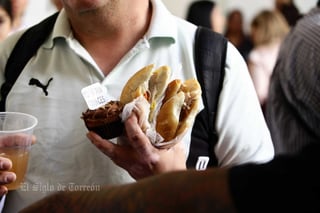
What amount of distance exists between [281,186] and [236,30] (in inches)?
206

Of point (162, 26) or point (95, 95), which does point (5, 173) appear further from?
point (162, 26)

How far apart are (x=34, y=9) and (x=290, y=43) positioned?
2854 millimetres

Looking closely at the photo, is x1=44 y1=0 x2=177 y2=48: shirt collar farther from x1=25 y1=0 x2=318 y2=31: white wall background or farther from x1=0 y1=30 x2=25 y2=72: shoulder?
x1=25 y1=0 x2=318 y2=31: white wall background

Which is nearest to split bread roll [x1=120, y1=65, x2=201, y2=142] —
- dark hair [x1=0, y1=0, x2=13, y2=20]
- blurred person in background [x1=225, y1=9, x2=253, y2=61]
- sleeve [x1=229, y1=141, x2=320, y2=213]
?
sleeve [x1=229, y1=141, x2=320, y2=213]

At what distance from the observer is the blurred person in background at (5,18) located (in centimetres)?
282

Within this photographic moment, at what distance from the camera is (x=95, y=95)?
129 cm

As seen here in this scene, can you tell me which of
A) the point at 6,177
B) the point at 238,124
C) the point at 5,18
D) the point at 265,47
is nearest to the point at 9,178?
the point at 6,177

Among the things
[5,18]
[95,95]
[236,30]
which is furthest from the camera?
[236,30]

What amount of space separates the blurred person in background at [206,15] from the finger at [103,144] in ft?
9.56

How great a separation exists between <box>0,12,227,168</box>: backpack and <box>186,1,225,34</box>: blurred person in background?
2648 mm

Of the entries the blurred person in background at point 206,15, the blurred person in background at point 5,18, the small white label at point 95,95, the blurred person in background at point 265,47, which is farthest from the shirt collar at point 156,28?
the blurred person in background at point 206,15

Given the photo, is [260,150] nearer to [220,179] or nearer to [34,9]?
[220,179]

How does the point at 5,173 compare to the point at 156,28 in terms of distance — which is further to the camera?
the point at 156,28

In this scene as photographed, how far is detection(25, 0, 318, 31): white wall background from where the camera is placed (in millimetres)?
3943
